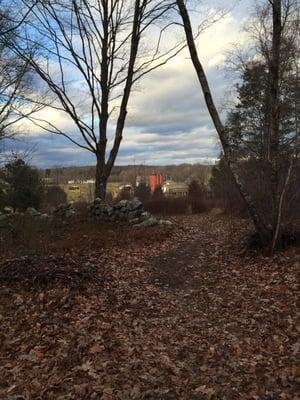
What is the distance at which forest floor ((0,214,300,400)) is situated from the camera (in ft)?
16.3

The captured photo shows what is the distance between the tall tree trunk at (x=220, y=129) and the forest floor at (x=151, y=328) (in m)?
0.62

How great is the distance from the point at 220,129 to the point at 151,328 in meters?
5.60

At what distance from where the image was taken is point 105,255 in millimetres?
11406

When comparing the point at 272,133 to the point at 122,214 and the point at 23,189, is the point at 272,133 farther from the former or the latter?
the point at 23,189

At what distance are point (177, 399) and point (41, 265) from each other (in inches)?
173

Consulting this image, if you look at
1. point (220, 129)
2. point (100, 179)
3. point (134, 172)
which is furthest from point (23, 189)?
point (134, 172)

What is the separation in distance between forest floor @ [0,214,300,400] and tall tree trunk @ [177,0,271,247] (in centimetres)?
62

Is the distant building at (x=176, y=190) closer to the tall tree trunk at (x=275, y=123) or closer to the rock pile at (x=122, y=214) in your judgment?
the rock pile at (x=122, y=214)

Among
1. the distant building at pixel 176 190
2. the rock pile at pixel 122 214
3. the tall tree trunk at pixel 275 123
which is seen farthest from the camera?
the distant building at pixel 176 190

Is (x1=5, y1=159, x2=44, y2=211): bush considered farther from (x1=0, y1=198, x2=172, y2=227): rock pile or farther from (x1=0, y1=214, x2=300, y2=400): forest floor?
(x1=0, y1=214, x2=300, y2=400): forest floor

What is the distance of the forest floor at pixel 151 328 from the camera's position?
16.3 ft

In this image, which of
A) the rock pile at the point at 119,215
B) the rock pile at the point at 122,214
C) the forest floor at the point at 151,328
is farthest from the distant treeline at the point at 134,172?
the forest floor at the point at 151,328

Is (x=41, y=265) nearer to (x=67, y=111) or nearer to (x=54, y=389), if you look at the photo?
(x=54, y=389)

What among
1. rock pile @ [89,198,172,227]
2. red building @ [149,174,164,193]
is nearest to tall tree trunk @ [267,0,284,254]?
rock pile @ [89,198,172,227]
